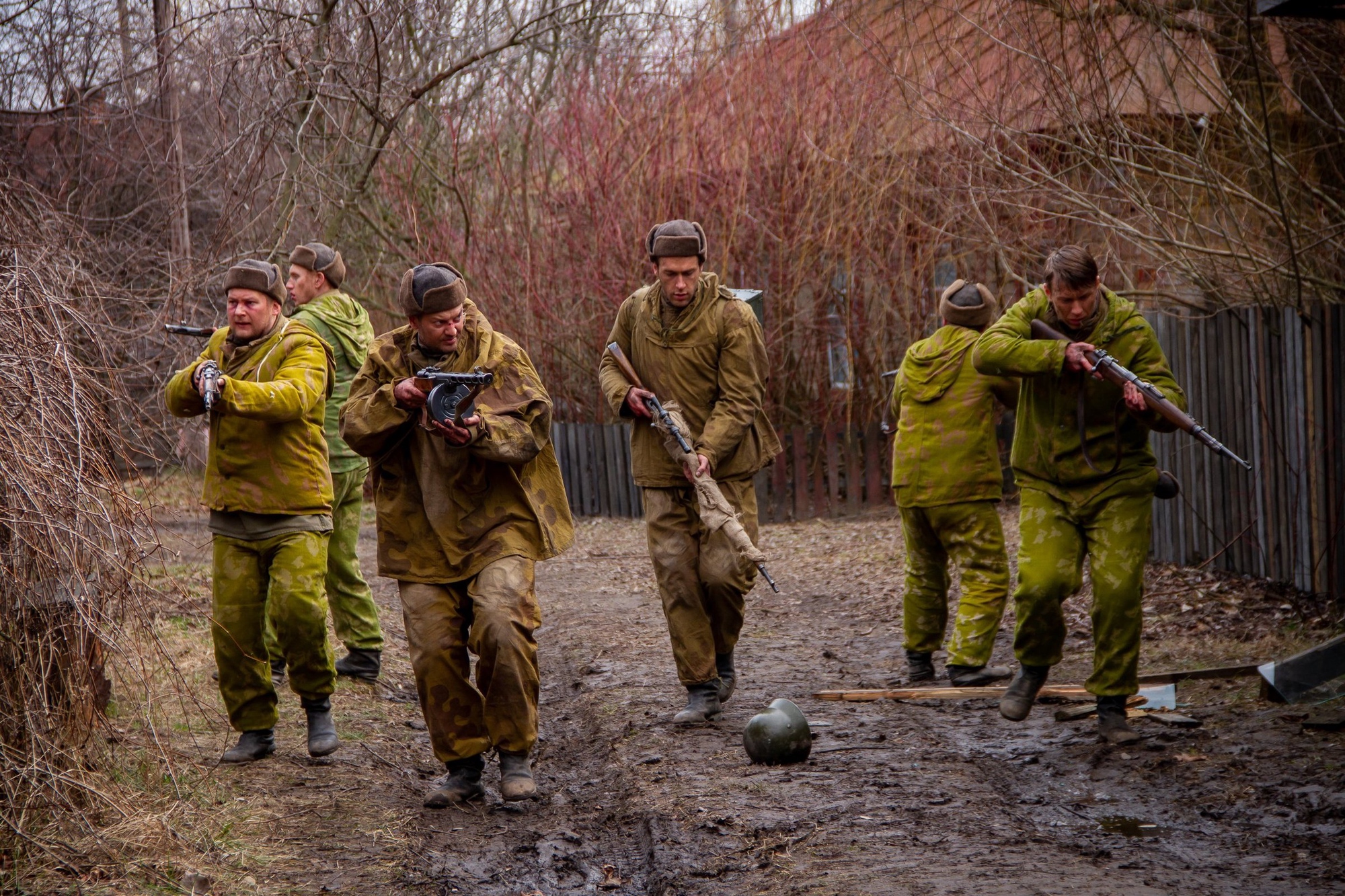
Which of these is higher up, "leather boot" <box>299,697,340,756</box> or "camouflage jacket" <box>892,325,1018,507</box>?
"camouflage jacket" <box>892,325,1018,507</box>

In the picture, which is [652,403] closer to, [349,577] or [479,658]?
[479,658]

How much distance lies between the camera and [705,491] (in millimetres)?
5898

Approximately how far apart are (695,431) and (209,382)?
2.15m

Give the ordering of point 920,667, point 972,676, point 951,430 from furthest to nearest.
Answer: point 920,667 → point 951,430 → point 972,676

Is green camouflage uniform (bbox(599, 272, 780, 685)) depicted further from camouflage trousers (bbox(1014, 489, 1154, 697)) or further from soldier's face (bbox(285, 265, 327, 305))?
soldier's face (bbox(285, 265, 327, 305))

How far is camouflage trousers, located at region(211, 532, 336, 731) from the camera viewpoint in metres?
A: 5.55

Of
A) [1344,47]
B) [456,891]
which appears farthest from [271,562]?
[1344,47]

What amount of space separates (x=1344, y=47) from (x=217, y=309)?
929cm

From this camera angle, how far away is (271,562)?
5.63m

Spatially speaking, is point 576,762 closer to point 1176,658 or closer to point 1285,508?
point 1176,658

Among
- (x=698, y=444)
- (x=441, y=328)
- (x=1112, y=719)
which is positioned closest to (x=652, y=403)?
(x=698, y=444)

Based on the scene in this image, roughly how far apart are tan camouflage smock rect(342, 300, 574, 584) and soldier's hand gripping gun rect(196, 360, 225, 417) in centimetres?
52

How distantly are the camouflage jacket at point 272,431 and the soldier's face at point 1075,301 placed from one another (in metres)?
3.05

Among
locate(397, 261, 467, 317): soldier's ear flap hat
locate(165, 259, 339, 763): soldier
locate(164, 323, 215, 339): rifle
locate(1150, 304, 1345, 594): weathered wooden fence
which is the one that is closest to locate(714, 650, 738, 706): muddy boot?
locate(165, 259, 339, 763): soldier
